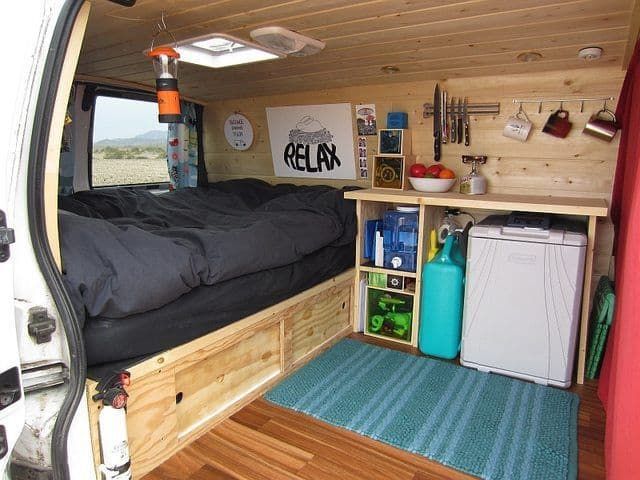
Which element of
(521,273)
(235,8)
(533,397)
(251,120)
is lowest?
(533,397)

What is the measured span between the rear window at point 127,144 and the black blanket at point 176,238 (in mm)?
577

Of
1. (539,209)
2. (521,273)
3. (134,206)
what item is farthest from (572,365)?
(134,206)

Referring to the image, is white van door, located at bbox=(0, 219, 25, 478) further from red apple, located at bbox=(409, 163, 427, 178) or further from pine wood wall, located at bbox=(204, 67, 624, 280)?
pine wood wall, located at bbox=(204, 67, 624, 280)

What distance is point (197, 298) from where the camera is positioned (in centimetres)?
170

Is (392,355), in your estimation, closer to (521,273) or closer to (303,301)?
(303,301)

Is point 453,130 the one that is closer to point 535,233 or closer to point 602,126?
point 602,126

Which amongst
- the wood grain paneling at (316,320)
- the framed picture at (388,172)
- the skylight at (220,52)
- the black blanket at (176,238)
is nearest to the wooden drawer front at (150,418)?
the black blanket at (176,238)

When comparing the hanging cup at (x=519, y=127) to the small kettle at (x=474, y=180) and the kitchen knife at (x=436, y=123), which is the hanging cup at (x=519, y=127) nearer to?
the small kettle at (x=474, y=180)

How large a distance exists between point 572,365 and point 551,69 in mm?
1572

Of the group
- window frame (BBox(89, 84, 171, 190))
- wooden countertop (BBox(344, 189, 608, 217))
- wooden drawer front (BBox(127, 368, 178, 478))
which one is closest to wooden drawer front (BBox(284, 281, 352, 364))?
wooden countertop (BBox(344, 189, 608, 217))

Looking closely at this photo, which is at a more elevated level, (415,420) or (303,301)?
(303,301)

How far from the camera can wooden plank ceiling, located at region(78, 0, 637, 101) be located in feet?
5.83

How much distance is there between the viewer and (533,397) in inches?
84.4

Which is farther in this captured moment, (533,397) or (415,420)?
(533,397)
